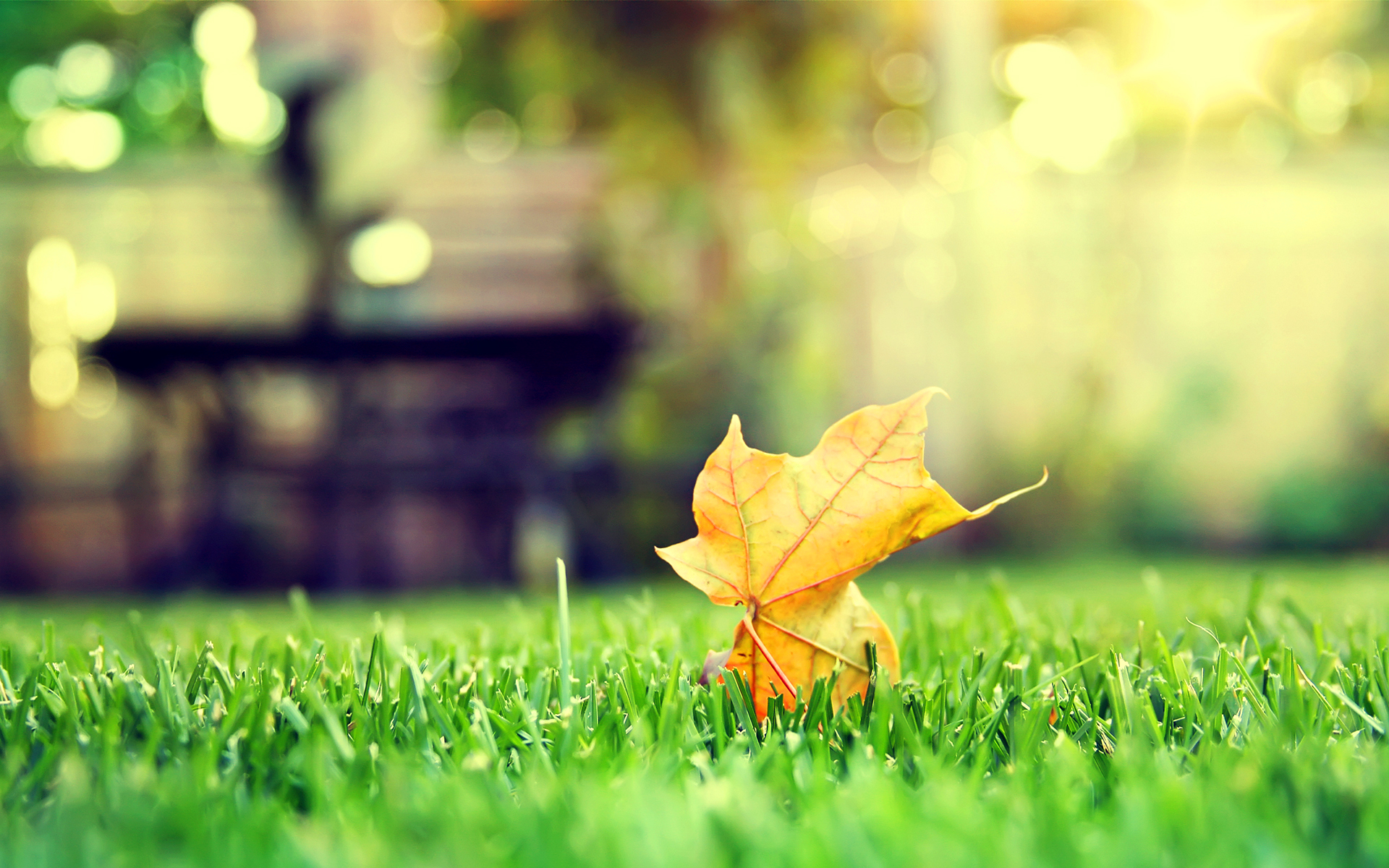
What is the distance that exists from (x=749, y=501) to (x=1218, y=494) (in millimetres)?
6004

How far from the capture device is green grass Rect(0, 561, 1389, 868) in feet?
1.69

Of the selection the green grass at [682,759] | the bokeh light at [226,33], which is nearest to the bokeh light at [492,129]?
the bokeh light at [226,33]

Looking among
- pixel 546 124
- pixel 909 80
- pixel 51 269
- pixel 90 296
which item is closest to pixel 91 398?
pixel 90 296

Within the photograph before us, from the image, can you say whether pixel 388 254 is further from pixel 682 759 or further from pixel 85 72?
pixel 85 72

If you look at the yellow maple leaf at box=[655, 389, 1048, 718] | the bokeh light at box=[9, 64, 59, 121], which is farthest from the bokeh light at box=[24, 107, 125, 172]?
the yellow maple leaf at box=[655, 389, 1048, 718]

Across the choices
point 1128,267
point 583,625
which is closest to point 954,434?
point 1128,267

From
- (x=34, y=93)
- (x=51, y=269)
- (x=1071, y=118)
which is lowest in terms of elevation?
(x=51, y=269)

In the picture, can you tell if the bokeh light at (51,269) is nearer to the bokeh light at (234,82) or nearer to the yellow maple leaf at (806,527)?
the bokeh light at (234,82)

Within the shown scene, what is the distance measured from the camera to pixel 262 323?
3.41 m

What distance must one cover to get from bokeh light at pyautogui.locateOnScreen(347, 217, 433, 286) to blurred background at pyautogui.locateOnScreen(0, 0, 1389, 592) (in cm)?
2

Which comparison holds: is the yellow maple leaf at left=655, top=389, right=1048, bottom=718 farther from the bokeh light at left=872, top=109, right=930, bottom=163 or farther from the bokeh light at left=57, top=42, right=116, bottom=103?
the bokeh light at left=57, top=42, right=116, bottom=103

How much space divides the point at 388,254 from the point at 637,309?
1.02 m

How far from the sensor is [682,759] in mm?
680

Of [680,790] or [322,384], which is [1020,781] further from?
[322,384]
